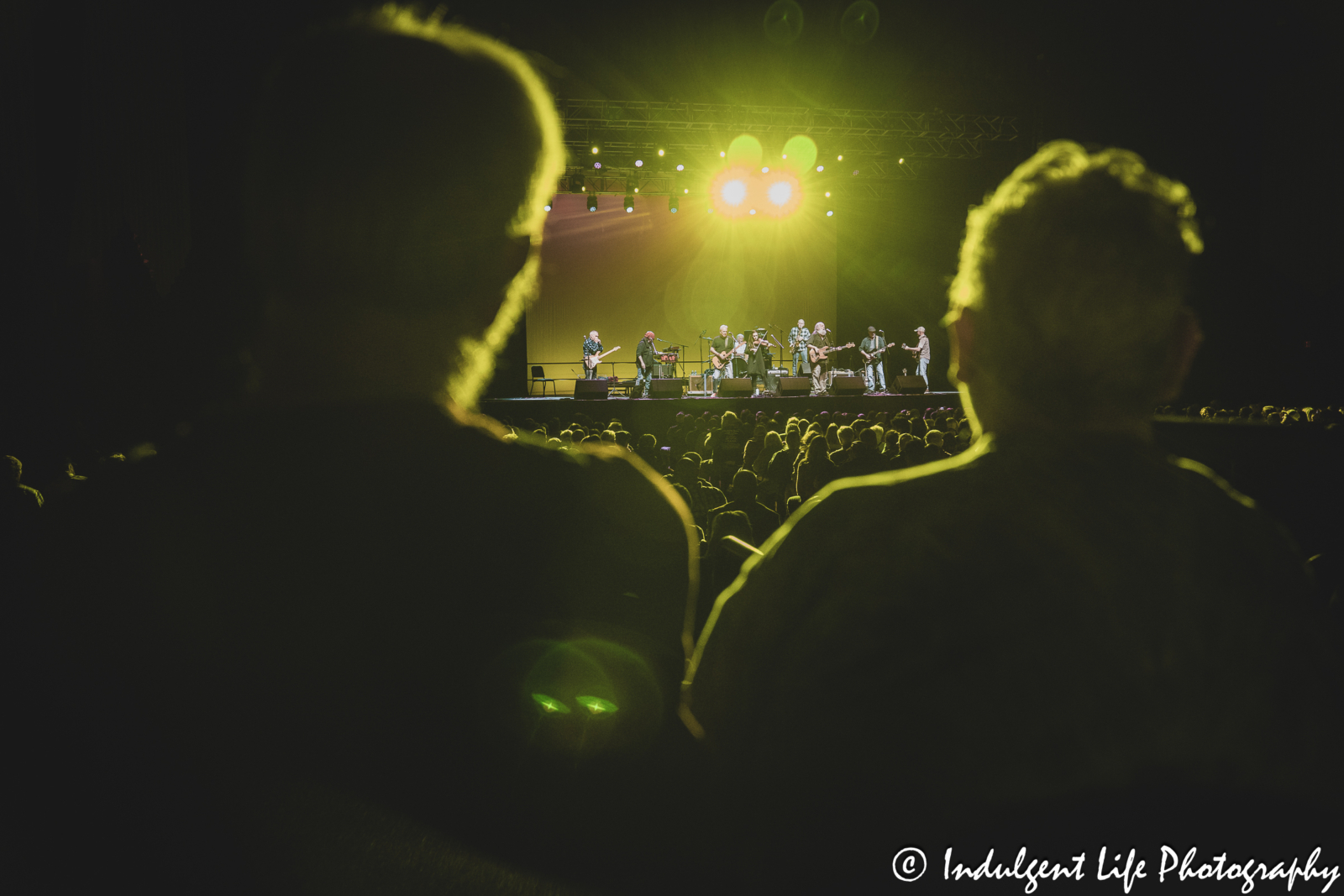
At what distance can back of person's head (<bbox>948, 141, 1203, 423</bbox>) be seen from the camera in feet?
2.66

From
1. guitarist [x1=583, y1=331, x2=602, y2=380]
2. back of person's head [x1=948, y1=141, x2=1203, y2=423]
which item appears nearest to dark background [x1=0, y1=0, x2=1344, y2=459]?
guitarist [x1=583, y1=331, x2=602, y2=380]

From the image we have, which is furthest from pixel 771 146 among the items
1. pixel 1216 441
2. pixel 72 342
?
pixel 72 342

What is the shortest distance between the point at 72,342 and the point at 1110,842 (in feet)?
29.7

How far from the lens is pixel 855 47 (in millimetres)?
9422

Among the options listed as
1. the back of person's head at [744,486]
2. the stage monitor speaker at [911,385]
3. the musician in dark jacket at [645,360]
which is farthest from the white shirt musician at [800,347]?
the back of person's head at [744,486]

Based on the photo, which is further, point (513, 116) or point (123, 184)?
point (123, 184)

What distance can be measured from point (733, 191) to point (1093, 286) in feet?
41.1

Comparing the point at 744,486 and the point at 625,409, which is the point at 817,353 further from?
the point at 744,486

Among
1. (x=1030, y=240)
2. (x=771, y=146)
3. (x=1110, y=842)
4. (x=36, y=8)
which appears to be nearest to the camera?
(x=1110, y=842)

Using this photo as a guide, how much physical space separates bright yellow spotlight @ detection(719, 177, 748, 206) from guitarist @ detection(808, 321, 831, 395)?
336 centimetres

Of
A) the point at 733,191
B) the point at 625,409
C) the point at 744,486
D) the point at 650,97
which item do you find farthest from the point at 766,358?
the point at 744,486

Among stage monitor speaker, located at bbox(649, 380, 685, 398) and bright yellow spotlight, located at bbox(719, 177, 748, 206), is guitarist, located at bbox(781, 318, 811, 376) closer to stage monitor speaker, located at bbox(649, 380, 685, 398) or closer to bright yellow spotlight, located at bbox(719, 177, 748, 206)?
stage monitor speaker, located at bbox(649, 380, 685, 398)

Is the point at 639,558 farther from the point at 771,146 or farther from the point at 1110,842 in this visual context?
the point at 771,146

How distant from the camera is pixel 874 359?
48.0ft
